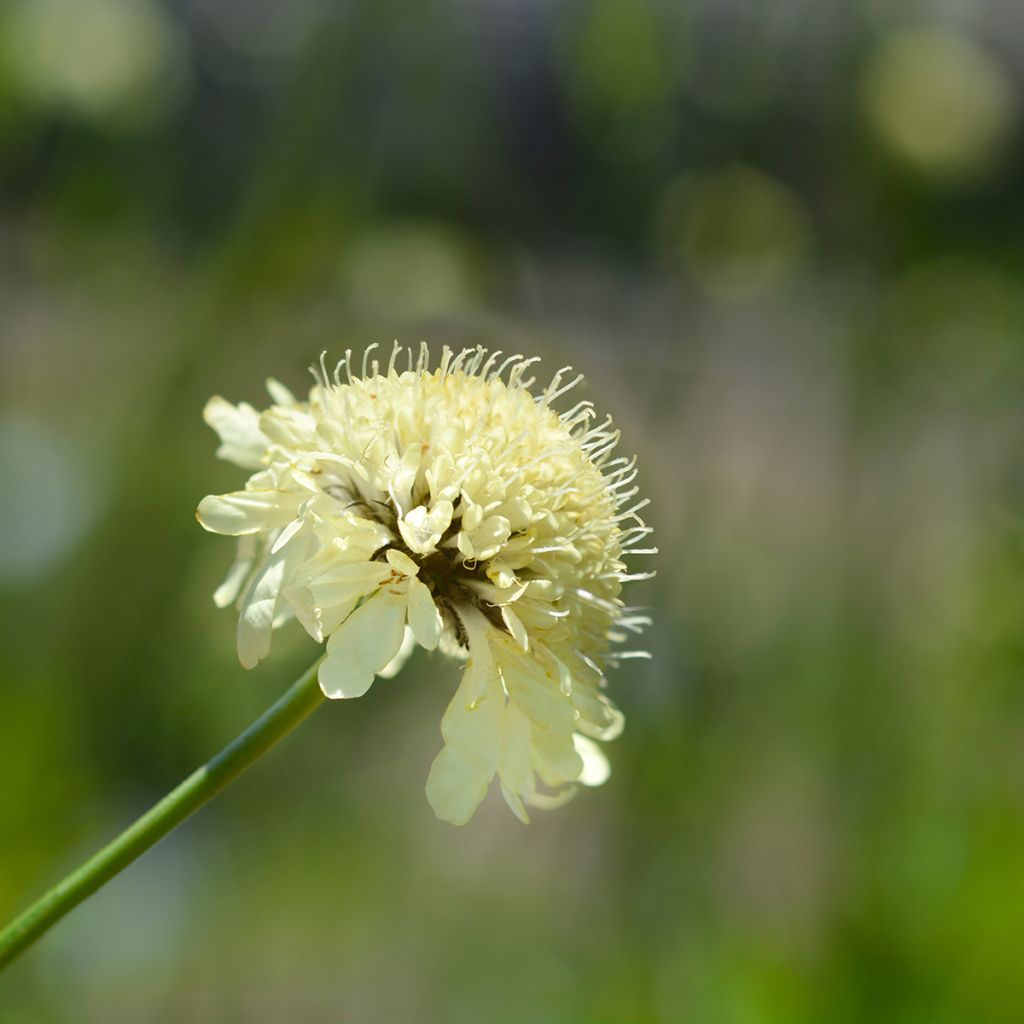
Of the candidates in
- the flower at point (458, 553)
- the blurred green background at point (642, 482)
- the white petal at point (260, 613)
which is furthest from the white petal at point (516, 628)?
the blurred green background at point (642, 482)

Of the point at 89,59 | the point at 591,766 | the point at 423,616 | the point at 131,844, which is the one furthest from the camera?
the point at 89,59

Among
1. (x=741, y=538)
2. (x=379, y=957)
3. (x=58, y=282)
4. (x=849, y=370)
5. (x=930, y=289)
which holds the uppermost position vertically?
(x=930, y=289)

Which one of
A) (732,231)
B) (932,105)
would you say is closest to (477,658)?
(732,231)

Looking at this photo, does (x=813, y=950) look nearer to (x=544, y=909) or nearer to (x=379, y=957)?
(x=544, y=909)

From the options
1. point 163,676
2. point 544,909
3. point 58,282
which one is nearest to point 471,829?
point 544,909

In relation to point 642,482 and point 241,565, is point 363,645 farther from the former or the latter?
point 642,482

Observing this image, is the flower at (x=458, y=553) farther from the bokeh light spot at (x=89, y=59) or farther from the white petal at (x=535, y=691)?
the bokeh light spot at (x=89, y=59)

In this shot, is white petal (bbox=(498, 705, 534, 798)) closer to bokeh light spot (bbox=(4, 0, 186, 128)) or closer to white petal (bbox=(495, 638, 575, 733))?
white petal (bbox=(495, 638, 575, 733))

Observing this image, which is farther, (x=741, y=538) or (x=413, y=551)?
(x=741, y=538)
